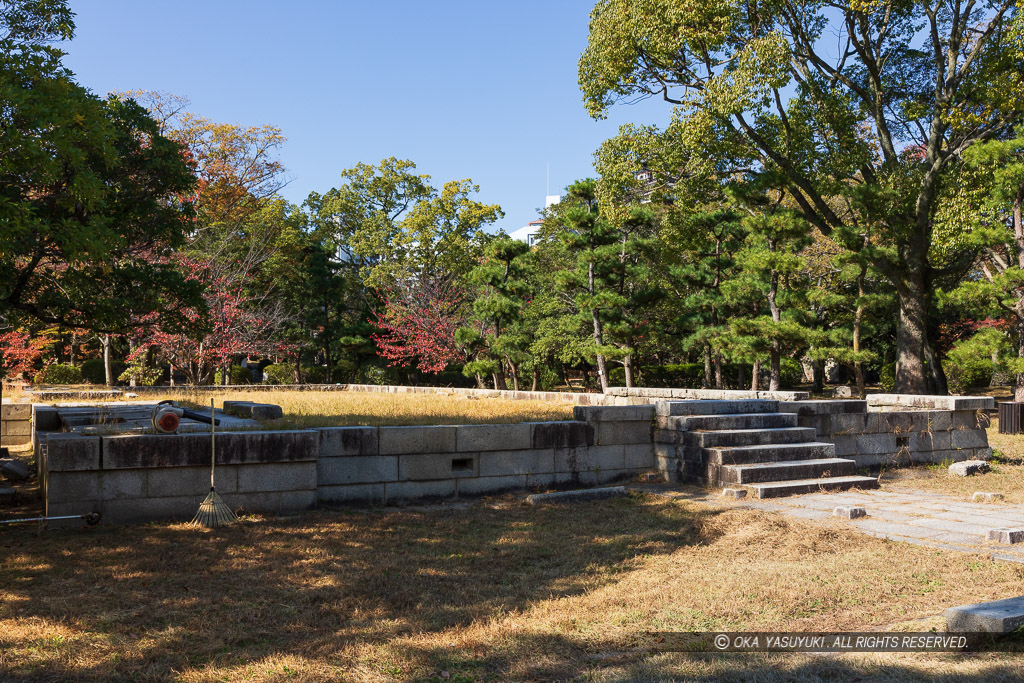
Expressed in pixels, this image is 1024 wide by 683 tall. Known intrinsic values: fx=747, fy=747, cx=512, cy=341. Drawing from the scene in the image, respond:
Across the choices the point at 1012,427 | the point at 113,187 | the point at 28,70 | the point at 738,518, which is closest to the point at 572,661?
the point at 738,518

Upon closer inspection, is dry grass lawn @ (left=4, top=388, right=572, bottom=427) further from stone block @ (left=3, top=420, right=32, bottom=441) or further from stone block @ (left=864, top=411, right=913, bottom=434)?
stone block @ (left=864, top=411, right=913, bottom=434)

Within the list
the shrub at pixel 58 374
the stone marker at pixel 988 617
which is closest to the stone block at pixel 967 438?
the stone marker at pixel 988 617

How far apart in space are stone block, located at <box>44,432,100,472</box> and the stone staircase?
6.20m

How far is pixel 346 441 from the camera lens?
7664 millimetres

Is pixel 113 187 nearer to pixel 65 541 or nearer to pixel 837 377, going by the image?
pixel 65 541

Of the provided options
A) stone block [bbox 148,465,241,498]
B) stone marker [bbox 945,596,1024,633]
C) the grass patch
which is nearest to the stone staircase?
the grass patch

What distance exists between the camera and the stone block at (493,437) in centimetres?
823

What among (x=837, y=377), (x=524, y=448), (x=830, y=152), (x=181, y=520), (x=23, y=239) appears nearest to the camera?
(x=181, y=520)

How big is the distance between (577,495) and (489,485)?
103cm

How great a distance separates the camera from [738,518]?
6.81 metres

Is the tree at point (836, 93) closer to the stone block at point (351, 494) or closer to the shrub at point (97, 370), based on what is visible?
the stone block at point (351, 494)

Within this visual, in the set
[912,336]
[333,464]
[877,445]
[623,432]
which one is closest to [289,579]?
[333,464]

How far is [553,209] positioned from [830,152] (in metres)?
12.6

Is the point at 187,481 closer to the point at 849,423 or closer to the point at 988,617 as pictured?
the point at 988,617
